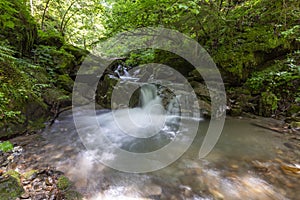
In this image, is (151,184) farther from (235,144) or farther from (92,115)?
(92,115)

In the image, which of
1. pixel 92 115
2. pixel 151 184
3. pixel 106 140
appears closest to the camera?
pixel 151 184

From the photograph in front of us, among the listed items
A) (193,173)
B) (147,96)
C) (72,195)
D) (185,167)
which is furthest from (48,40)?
(193,173)

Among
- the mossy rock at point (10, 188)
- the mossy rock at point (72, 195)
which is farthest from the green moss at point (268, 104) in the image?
the mossy rock at point (10, 188)

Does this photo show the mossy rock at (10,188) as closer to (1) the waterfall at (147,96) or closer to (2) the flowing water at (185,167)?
(2) the flowing water at (185,167)

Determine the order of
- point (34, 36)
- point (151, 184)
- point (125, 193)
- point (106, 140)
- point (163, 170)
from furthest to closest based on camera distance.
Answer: point (34, 36) → point (106, 140) → point (163, 170) → point (151, 184) → point (125, 193)

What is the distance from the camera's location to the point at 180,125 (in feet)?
14.6

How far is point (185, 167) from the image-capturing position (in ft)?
8.16

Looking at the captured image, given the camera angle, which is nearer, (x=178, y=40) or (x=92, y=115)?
(x=92, y=115)

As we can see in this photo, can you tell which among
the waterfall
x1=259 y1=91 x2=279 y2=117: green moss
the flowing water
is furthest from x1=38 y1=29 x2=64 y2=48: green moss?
x1=259 y1=91 x2=279 y2=117: green moss

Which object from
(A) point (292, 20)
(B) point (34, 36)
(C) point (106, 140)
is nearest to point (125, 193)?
(C) point (106, 140)

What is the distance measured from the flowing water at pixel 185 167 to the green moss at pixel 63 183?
97mm

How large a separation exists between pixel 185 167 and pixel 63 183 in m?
1.66

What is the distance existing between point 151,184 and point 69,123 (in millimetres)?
2990

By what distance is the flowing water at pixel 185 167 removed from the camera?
1.96 meters
